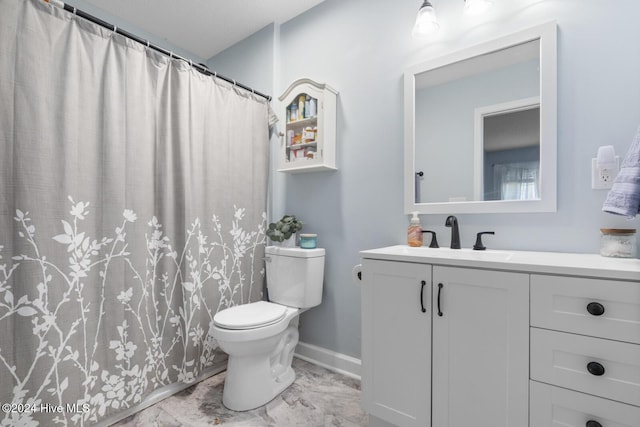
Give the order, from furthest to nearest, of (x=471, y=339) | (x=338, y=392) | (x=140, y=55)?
1. (x=338, y=392)
2. (x=140, y=55)
3. (x=471, y=339)

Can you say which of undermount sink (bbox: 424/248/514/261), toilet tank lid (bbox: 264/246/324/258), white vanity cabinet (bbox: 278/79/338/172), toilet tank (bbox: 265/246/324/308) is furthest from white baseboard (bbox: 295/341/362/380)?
white vanity cabinet (bbox: 278/79/338/172)

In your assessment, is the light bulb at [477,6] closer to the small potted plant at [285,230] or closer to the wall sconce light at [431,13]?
the wall sconce light at [431,13]

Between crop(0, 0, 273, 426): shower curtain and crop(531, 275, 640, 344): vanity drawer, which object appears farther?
crop(0, 0, 273, 426): shower curtain

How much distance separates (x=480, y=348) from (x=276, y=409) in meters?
1.09

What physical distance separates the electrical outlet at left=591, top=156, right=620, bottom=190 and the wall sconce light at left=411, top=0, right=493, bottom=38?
0.89 m

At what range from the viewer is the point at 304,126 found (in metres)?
2.11

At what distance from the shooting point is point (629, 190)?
3.09 ft

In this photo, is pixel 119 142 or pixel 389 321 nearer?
pixel 389 321

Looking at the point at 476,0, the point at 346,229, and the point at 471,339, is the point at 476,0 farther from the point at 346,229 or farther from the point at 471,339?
the point at 471,339

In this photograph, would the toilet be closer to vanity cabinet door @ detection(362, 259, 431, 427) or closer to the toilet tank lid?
the toilet tank lid

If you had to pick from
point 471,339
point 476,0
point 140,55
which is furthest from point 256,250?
point 476,0

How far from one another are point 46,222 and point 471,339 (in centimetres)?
180

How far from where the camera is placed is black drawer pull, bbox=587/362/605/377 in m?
0.90

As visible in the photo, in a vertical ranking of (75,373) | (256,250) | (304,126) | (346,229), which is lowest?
(75,373)
